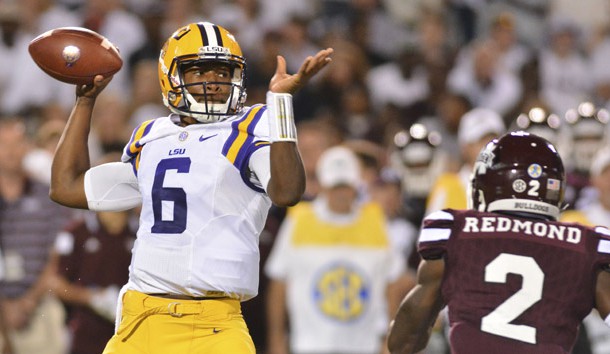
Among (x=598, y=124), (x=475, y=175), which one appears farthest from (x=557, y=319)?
(x=598, y=124)

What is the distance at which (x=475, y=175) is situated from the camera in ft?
15.0

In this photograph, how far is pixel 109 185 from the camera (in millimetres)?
4734

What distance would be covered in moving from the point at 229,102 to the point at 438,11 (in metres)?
7.84

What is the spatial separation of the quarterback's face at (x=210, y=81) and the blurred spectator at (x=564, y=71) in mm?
7216

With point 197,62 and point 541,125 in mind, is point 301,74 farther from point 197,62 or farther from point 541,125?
point 541,125

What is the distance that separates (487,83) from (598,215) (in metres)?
3.64

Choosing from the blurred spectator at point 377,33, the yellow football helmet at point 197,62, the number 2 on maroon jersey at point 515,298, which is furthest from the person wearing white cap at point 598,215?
the blurred spectator at point 377,33

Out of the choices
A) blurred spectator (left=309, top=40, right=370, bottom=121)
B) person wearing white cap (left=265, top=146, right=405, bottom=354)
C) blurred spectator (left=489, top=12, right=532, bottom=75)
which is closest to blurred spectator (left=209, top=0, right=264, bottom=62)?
blurred spectator (left=309, top=40, right=370, bottom=121)

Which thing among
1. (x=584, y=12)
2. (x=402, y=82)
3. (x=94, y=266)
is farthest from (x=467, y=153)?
(x=584, y=12)

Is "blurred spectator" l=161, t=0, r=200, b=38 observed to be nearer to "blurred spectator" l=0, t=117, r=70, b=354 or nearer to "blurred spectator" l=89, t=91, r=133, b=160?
"blurred spectator" l=89, t=91, r=133, b=160

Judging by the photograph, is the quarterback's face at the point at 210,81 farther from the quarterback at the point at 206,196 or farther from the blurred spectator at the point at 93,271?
the blurred spectator at the point at 93,271

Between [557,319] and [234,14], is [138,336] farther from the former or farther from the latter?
[234,14]

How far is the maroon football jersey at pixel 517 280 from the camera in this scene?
13.9 feet

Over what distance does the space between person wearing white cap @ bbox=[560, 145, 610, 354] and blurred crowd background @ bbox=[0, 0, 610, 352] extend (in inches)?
62.5
